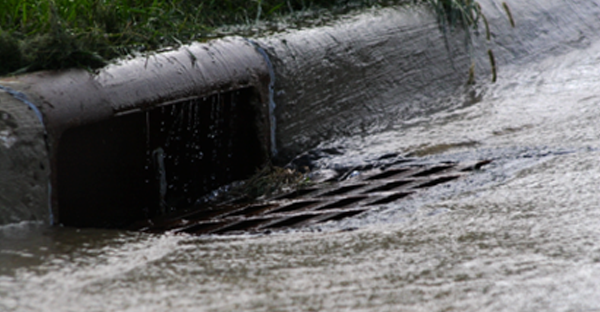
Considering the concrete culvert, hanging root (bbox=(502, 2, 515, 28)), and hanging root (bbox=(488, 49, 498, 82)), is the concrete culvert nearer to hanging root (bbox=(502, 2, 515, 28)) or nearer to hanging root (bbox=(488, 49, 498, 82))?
hanging root (bbox=(488, 49, 498, 82))

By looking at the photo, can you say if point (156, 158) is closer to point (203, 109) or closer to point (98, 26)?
point (203, 109)

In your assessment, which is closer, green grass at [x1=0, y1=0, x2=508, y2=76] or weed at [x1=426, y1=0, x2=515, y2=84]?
green grass at [x1=0, y1=0, x2=508, y2=76]

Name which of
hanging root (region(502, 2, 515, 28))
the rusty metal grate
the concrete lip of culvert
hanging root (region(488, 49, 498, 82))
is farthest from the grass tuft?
hanging root (region(502, 2, 515, 28))

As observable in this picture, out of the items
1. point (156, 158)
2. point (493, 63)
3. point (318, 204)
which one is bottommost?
point (318, 204)

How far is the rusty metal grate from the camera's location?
8.64ft

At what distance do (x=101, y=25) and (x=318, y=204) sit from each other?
4.19 feet

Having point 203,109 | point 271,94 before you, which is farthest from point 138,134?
point 271,94

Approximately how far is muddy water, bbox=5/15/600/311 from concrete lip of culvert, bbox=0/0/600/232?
0.32 metres

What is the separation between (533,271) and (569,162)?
4.10ft

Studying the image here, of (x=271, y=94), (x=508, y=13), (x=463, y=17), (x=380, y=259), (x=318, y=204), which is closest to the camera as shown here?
(x=380, y=259)

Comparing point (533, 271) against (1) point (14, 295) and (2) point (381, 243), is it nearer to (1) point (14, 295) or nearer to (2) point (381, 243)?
(2) point (381, 243)

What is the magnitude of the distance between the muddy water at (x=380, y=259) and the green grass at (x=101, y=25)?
30.6 inches

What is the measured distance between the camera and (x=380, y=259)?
2.05 metres

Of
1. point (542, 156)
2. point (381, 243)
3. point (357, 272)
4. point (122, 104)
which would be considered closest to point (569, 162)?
point (542, 156)
